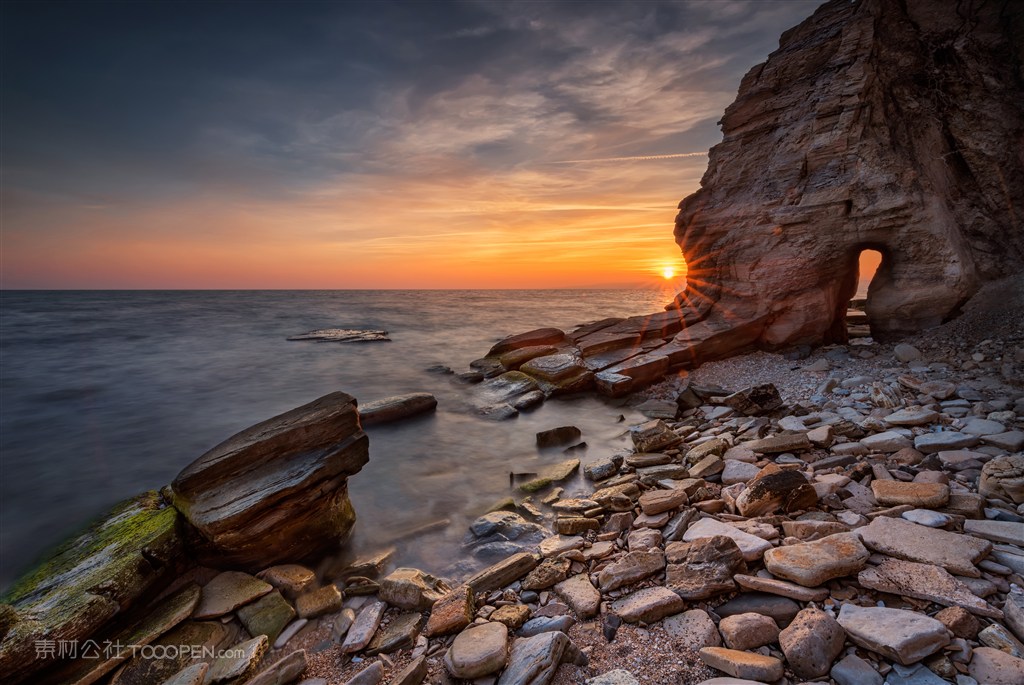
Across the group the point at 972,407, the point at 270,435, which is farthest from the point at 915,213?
the point at 270,435

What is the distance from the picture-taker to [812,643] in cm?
258

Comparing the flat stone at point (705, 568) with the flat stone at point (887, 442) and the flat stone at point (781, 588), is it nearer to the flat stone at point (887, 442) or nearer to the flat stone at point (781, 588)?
the flat stone at point (781, 588)

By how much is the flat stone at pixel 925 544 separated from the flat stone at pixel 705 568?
3.78 ft

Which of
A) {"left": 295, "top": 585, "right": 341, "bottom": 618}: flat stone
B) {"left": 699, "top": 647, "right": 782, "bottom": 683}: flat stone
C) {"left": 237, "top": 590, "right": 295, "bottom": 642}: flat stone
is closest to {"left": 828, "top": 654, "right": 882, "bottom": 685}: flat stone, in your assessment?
{"left": 699, "top": 647, "right": 782, "bottom": 683}: flat stone

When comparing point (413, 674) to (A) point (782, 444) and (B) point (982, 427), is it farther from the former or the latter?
(B) point (982, 427)

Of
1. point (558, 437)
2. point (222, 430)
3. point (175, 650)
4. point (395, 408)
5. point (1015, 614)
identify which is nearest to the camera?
point (1015, 614)

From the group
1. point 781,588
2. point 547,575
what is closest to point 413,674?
point 547,575

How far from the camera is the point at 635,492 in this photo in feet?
18.8

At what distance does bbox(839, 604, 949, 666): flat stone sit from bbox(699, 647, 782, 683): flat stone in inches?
23.0

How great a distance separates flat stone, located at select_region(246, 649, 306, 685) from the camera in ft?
10.8

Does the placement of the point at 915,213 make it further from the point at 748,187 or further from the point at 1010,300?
the point at 748,187

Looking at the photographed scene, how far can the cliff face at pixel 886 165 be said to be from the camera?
907cm

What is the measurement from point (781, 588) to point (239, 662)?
15.0ft

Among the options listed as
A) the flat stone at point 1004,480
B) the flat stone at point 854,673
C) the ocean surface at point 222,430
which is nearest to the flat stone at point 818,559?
the flat stone at point 854,673
